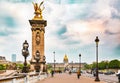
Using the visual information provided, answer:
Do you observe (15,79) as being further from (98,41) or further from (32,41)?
(32,41)

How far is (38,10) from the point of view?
3514 inches

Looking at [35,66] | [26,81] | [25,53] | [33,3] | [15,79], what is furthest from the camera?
[33,3]

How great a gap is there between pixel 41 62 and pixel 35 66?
2637 millimetres

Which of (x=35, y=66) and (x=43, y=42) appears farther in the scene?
(x=43, y=42)

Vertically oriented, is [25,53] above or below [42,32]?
below

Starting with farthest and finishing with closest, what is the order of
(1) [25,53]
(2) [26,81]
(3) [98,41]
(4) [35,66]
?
(4) [35,66] < (3) [98,41] < (1) [25,53] < (2) [26,81]

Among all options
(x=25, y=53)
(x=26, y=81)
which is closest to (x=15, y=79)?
(x=26, y=81)

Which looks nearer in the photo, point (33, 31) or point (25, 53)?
point (25, 53)

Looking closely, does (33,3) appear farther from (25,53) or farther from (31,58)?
(25,53)

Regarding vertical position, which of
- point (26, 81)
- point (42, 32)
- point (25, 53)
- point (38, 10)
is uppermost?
point (38, 10)

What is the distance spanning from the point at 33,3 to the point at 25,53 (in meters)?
54.8

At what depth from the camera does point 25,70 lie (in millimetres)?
37938

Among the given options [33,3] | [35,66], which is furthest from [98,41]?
[33,3]

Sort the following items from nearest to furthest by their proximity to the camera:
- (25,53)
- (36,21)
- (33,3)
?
(25,53) < (36,21) < (33,3)
